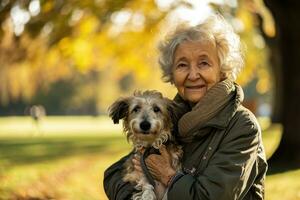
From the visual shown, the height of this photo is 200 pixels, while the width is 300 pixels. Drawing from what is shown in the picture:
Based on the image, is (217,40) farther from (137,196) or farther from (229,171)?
(137,196)

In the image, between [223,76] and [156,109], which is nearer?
[223,76]

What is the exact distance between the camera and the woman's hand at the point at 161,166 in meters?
4.35

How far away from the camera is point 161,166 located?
14.6 feet

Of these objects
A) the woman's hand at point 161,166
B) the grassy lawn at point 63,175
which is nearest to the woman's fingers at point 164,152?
the woman's hand at point 161,166

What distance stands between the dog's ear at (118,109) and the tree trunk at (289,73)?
31.0 feet

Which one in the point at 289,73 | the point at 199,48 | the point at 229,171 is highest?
the point at 289,73

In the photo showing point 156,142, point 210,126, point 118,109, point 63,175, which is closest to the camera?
point 210,126

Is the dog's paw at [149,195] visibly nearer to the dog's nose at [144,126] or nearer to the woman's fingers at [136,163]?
the woman's fingers at [136,163]

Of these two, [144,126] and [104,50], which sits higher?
[104,50]

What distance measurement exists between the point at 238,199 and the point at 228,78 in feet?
2.85

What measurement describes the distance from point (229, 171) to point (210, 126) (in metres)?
0.35

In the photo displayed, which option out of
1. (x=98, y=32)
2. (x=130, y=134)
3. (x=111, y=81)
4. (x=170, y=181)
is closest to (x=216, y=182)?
(x=170, y=181)

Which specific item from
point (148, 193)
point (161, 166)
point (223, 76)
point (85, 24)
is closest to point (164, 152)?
point (161, 166)

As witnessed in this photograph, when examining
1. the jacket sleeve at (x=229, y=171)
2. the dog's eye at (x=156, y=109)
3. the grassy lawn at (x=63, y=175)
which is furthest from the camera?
the grassy lawn at (x=63, y=175)
